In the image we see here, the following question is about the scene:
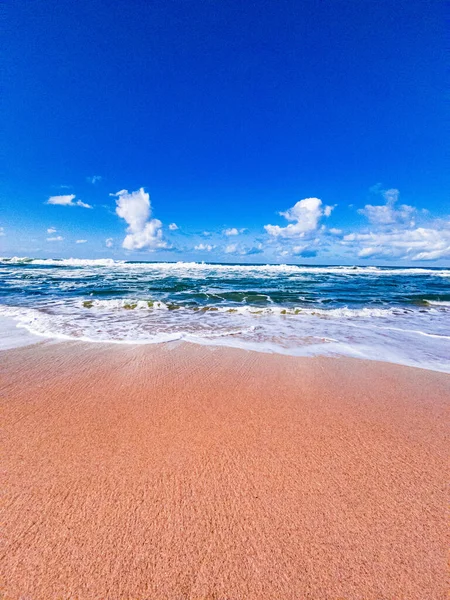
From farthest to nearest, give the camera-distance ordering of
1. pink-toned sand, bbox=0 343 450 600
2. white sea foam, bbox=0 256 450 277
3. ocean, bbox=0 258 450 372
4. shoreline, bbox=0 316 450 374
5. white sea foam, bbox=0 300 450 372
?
white sea foam, bbox=0 256 450 277
ocean, bbox=0 258 450 372
white sea foam, bbox=0 300 450 372
shoreline, bbox=0 316 450 374
pink-toned sand, bbox=0 343 450 600

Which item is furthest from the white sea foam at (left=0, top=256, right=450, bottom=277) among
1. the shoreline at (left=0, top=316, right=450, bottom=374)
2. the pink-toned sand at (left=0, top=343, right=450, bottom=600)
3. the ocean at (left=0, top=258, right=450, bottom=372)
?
the pink-toned sand at (left=0, top=343, right=450, bottom=600)

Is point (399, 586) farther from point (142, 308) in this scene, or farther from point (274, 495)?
point (142, 308)

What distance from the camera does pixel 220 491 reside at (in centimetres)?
198

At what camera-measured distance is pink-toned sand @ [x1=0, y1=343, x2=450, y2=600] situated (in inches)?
56.2

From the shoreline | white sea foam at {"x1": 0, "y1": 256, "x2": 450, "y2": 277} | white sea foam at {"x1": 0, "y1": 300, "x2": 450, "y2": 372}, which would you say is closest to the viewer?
the shoreline

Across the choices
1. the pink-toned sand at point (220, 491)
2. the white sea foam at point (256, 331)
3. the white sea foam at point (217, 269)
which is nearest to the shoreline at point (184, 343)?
the white sea foam at point (256, 331)

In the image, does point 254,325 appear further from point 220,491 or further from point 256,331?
point 220,491

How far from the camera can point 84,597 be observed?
1334mm

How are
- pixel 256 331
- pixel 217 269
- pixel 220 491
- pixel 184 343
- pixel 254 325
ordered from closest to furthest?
1. pixel 220 491
2. pixel 184 343
3. pixel 256 331
4. pixel 254 325
5. pixel 217 269

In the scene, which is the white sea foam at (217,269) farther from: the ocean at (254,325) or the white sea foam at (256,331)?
the white sea foam at (256,331)

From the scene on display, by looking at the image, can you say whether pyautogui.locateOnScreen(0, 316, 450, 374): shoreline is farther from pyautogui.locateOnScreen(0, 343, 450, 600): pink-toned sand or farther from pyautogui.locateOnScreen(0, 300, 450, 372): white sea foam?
pyautogui.locateOnScreen(0, 343, 450, 600): pink-toned sand

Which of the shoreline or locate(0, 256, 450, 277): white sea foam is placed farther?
locate(0, 256, 450, 277): white sea foam

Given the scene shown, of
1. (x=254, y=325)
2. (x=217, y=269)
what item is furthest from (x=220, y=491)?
(x=217, y=269)

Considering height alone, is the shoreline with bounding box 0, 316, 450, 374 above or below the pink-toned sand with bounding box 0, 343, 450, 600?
below
